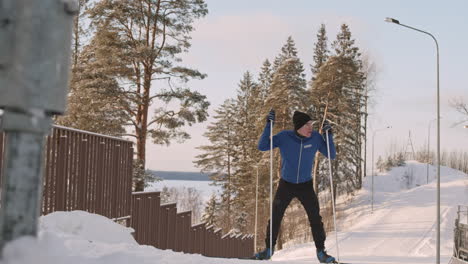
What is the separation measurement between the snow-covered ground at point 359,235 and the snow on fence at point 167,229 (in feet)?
10.8

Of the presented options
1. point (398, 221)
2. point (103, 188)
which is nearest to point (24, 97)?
point (103, 188)

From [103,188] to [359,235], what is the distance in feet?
65.7

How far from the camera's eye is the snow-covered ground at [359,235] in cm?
233

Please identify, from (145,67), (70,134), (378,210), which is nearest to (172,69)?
(145,67)

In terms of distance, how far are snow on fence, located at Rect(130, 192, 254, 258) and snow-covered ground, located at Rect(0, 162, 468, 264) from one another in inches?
130

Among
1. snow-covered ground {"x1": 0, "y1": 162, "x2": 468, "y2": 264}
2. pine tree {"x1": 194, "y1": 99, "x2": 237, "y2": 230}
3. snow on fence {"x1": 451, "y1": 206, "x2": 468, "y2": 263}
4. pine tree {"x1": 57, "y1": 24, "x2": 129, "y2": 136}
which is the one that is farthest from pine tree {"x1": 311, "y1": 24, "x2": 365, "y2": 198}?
snow on fence {"x1": 451, "y1": 206, "x2": 468, "y2": 263}

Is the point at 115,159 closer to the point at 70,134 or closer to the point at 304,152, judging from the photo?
the point at 70,134

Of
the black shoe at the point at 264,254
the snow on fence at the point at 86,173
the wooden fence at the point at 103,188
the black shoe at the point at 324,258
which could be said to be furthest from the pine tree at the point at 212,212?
the black shoe at the point at 324,258

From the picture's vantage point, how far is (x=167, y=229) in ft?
45.6

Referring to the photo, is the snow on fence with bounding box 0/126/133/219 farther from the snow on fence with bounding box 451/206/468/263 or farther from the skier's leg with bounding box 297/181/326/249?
the snow on fence with bounding box 451/206/468/263

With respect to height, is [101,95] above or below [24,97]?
above

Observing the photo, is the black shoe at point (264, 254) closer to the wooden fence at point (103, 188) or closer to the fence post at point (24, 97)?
the wooden fence at point (103, 188)

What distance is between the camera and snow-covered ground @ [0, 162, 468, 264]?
91.7 inches

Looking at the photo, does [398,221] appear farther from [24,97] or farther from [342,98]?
[24,97]
